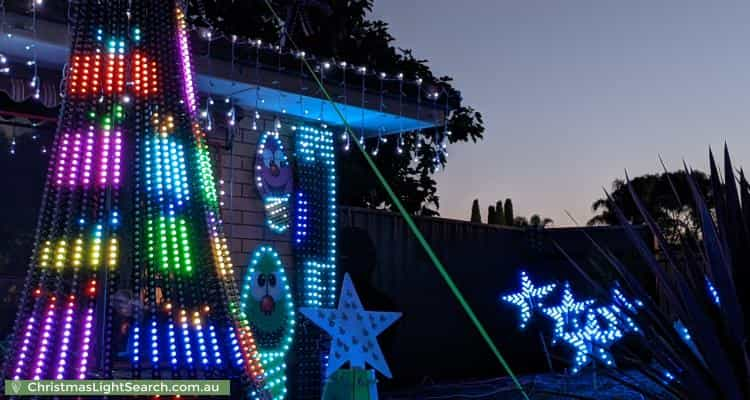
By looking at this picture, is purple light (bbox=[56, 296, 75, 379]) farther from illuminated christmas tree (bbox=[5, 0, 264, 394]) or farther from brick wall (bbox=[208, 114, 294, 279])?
brick wall (bbox=[208, 114, 294, 279])

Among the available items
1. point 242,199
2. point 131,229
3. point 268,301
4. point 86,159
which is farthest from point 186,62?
point 268,301

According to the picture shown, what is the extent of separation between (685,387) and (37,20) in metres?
5.25

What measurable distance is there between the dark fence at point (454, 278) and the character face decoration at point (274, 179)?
187 centimetres

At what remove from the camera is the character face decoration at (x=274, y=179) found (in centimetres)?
802

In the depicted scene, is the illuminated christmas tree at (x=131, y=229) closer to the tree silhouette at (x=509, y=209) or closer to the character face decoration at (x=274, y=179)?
the character face decoration at (x=274, y=179)

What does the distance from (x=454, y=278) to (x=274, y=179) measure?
4.45 m

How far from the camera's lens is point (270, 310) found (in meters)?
7.88

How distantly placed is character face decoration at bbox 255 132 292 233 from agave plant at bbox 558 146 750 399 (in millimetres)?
5443

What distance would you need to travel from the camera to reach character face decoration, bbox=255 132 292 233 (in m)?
8.02

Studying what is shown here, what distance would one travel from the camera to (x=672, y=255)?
2838mm

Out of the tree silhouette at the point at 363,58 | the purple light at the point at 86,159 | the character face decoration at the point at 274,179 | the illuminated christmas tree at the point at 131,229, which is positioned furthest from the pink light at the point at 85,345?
the tree silhouette at the point at 363,58

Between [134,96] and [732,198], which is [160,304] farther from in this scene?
[732,198]

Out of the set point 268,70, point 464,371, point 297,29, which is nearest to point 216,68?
point 268,70

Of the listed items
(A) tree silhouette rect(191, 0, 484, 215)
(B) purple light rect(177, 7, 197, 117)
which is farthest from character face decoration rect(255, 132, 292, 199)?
(A) tree silhouette rect(191, 0, 484, 215)
